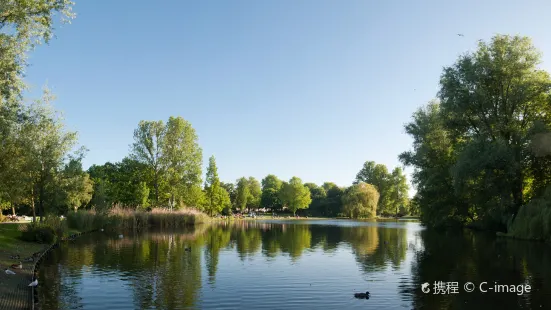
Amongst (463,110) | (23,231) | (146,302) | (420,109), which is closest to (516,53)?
(463,110)

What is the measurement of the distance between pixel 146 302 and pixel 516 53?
4484cm

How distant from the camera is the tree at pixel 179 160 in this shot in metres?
77.7

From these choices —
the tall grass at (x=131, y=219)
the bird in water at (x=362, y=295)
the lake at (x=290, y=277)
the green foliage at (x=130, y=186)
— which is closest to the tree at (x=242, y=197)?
the green foliage at (x=130, y=186)

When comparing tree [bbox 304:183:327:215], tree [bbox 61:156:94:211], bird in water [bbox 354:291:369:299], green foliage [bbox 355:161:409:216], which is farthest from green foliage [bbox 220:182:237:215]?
bird in water [bbox 354:291:369:299]

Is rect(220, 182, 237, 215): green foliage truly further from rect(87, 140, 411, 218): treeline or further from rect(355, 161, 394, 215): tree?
rect(355, 161, 394, 215): tree

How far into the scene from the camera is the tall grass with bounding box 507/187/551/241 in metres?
35.3

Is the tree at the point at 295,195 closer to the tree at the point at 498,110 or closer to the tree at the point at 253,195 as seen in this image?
the tree at the point at 253,195

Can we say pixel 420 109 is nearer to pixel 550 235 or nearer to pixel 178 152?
pixel 550 235

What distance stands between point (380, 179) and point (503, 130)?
96724 millimetres

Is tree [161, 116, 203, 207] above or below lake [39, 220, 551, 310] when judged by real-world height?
above

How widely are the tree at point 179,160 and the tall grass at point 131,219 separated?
27.7 ft

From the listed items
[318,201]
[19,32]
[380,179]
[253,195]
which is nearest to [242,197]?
[253,195]

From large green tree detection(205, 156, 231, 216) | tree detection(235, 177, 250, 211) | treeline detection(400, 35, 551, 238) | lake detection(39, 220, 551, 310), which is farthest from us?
tree detection(235, 177, 250, 211)

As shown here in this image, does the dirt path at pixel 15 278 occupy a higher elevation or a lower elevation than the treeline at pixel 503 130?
lower
